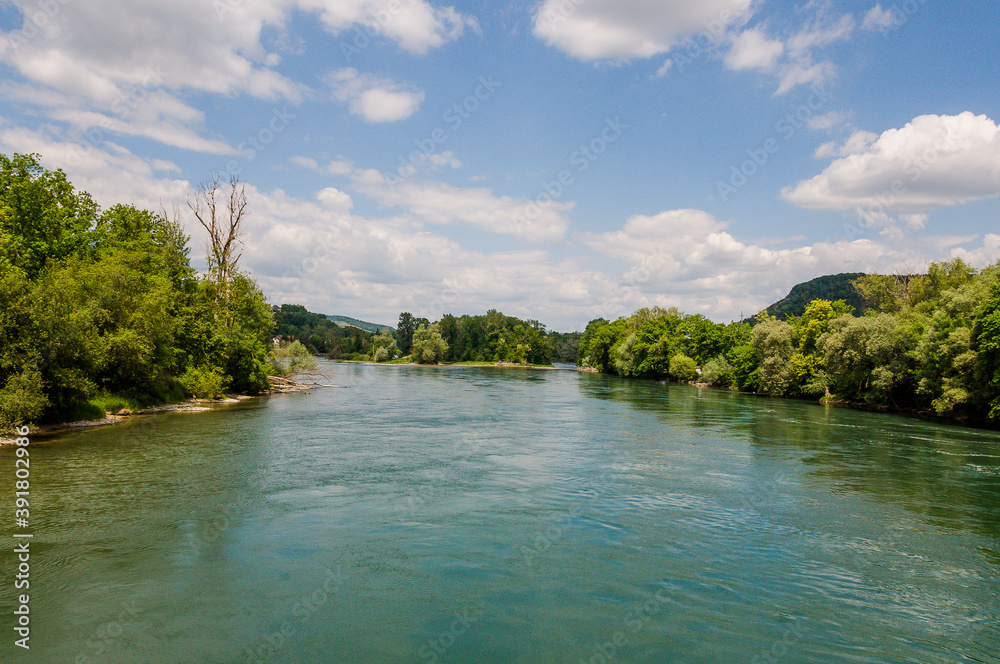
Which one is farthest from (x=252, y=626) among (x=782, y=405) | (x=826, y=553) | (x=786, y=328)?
(x=786, y=328)

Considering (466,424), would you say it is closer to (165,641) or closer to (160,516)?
(160,516)

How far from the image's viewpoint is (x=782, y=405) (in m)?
50.9

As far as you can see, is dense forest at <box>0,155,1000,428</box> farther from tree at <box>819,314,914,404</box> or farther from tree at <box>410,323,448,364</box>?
tree at <box>410,323,448,364</box>

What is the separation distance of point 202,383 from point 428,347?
372ft

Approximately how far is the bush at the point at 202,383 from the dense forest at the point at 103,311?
99 millimetres

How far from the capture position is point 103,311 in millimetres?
28688

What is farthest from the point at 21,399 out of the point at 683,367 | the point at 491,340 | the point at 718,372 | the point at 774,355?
the point at 491,340

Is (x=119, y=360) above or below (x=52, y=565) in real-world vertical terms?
above

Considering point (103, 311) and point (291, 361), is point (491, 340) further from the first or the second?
point (103, 311)

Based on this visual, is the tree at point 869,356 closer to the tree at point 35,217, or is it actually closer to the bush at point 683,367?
the bush at point 683,367

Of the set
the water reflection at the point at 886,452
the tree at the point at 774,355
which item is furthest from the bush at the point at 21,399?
the tree at the point at 774,355

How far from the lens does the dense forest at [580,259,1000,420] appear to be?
36.4 metres

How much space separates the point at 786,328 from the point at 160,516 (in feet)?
222

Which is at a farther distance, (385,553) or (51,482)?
(51,482)
